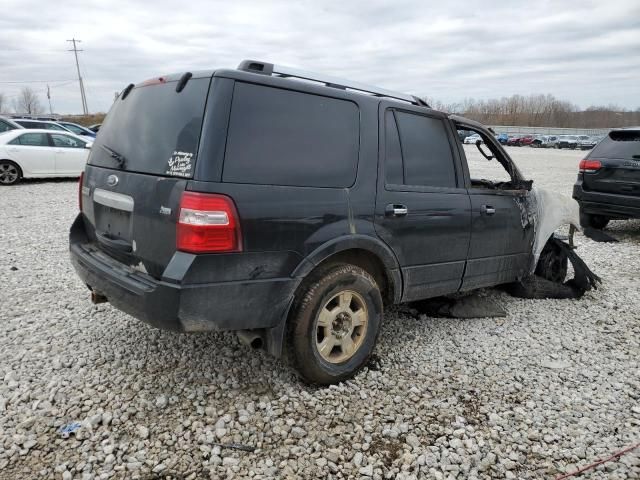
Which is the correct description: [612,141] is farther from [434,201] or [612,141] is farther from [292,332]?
[292,332]

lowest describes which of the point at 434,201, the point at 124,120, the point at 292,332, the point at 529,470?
the point at 529,470

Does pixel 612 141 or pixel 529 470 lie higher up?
pixel 612 141

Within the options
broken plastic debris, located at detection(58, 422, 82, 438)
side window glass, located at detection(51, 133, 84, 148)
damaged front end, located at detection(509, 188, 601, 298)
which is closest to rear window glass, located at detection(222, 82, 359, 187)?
broken plastic debris, located at detection(58, 422, 82, 438)

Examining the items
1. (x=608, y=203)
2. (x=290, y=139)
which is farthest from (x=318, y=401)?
(x=608, y=203)

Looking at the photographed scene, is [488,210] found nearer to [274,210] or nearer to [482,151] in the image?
[482,151]

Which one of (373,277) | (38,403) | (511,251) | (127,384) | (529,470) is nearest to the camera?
(529,470)

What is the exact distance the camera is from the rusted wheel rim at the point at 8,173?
12.7 metres

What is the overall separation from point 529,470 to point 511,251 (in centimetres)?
228

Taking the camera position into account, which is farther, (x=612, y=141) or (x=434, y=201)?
(x=612, y=141)

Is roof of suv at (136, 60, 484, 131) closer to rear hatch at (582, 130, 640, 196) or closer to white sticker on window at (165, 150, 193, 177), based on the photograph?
white sticker on window at (165, 150, 193, 177)

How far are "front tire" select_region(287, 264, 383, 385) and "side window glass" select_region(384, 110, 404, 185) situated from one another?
698 mm

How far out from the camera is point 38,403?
2.92 metres

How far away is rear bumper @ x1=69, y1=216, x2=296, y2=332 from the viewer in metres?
2.57

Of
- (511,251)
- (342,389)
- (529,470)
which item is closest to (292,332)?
(342,389)
